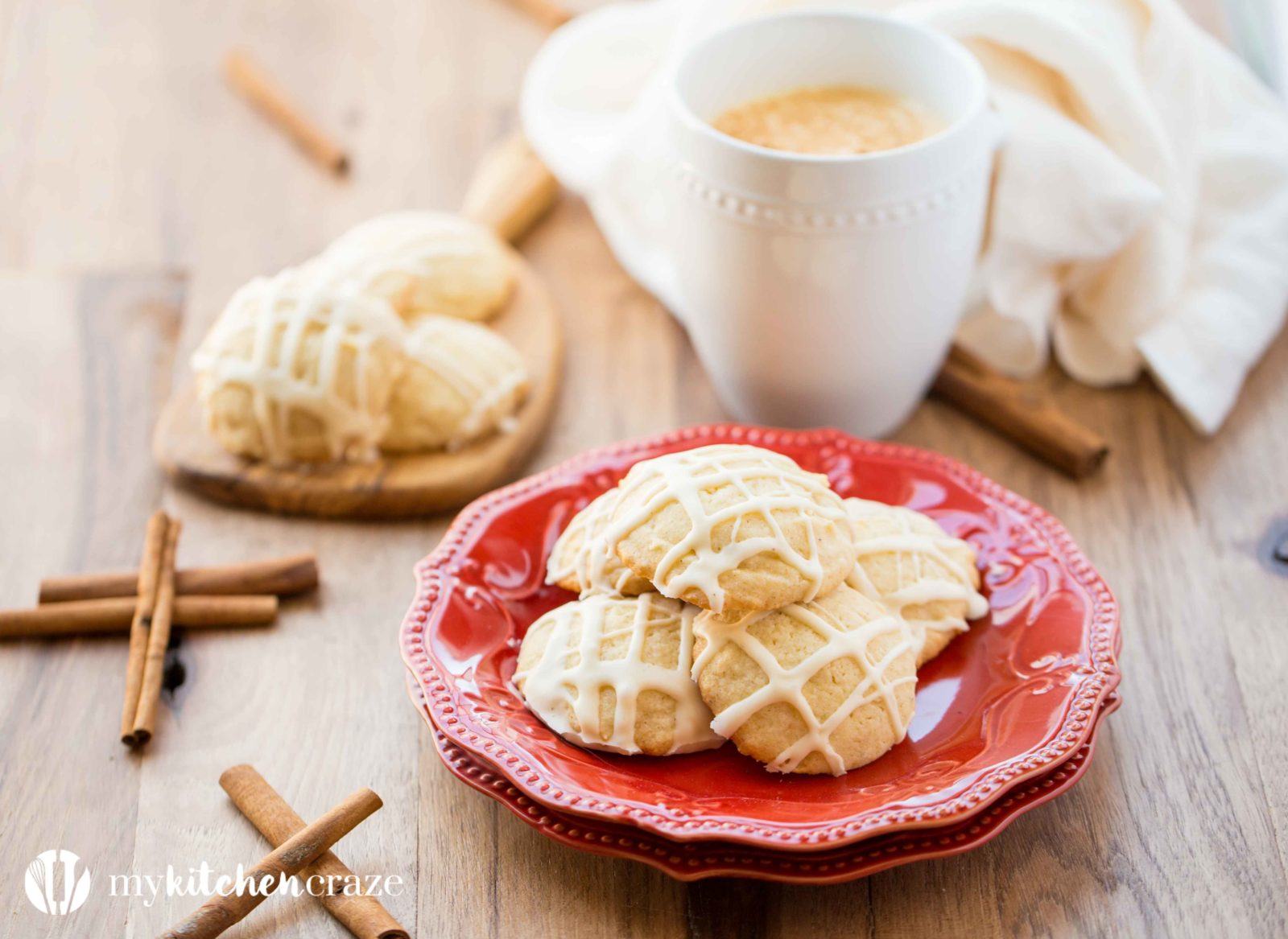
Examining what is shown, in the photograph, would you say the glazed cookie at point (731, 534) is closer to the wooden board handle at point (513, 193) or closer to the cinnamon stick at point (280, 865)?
the cinnamon stick at point (280, 865)

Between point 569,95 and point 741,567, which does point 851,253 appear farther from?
point 569,95

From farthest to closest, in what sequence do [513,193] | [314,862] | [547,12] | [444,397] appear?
[547,12] < [513,193] < [444,397] < [314,862]

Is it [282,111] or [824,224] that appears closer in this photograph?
[824,224]

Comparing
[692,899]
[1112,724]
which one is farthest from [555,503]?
[1112,724]

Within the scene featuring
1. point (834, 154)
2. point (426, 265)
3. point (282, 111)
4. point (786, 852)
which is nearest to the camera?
point (786, 852)

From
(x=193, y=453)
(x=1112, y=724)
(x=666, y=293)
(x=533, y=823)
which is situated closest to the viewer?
(x=533, y=823)

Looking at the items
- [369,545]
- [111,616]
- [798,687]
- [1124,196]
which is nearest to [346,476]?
[369,545]

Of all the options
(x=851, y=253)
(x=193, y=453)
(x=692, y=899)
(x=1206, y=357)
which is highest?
(x=851, y=253)

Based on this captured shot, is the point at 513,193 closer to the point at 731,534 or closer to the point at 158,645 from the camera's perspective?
the point at 158,645
